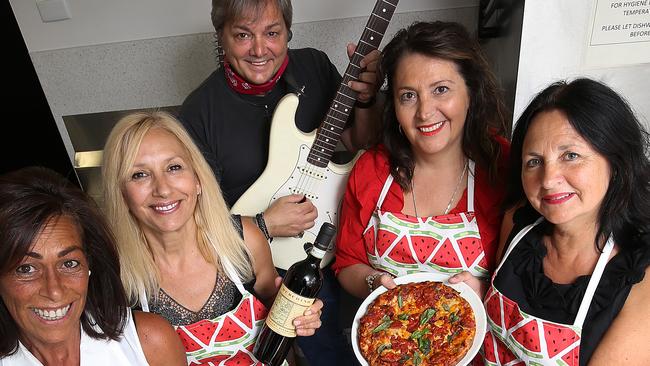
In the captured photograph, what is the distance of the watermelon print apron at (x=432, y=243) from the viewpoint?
4.84 ft

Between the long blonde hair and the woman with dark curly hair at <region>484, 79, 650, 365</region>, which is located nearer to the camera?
the woman with dark curly hair at <region>484, 79, 650, 365</region>

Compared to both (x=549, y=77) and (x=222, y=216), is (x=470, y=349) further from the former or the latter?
(x=549, y=77)

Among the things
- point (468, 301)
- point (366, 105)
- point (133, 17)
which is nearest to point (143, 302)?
point (468, 301)

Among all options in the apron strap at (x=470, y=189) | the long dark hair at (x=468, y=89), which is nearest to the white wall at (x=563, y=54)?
the long dark hair at (x=468, y=89)

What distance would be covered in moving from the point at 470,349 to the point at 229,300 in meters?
0.68

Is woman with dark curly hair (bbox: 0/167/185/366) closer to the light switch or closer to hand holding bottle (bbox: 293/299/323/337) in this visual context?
hand holding bottle (bbox: 293/299/323/337)

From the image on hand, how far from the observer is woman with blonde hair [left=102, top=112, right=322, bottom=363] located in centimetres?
141

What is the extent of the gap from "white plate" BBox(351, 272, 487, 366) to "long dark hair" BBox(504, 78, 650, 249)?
0.32 meters

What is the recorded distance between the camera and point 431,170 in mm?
1566

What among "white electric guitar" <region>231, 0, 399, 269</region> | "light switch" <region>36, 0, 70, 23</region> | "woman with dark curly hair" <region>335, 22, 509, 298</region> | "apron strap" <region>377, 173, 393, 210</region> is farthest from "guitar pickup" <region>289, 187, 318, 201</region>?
"light switch" <region>36, 0, 70, 23</region>

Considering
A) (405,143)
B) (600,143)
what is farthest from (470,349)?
(405,143)

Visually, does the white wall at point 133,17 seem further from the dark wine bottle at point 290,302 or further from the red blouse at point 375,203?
the dark wine bottle at point 290,302

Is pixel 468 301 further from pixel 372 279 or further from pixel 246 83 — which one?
pixel 246 83

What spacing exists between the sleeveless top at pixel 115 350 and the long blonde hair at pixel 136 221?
167mm
